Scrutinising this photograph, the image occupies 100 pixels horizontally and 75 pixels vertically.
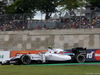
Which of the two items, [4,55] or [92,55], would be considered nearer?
[92,55]

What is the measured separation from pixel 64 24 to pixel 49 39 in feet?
8.90

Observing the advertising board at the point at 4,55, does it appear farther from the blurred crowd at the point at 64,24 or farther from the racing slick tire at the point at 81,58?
the blurred crowd at the point at 64,24

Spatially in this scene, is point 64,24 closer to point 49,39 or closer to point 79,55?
point 49,39

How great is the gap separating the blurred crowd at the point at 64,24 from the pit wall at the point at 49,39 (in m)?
0.48

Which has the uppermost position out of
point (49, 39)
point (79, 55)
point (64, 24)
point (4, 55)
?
point (64, 24)

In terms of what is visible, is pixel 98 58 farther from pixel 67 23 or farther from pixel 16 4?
pixel 16 4

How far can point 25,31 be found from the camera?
2839 cm

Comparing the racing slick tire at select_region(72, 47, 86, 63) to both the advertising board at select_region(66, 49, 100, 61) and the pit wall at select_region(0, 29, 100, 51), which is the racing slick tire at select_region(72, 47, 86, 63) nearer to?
the advertising board at select_region(66, 49, 100, 61)

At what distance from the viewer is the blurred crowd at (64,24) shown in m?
25.7

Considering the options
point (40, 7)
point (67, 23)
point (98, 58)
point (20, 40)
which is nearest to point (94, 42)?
point (67, 23)

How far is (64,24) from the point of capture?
2672 centimetres

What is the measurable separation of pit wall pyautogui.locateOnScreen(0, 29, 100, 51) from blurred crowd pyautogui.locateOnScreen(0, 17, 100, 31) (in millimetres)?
481

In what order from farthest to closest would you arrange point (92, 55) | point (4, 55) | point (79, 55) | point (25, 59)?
point (4, 55) < point (92, 55) < point (79, 55) < point (25, 59)

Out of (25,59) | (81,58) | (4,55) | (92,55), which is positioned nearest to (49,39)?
(4,55)
